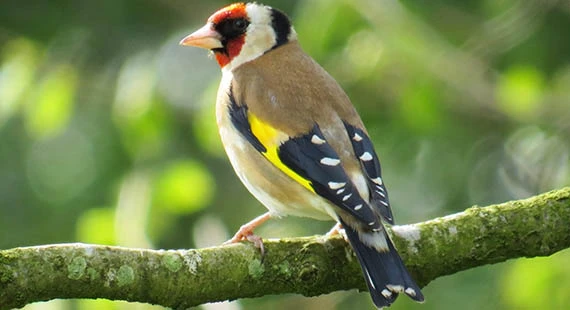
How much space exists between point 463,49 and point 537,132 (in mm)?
783

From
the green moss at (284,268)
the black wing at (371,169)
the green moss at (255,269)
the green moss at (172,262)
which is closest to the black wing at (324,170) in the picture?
the black wing at (371,169)

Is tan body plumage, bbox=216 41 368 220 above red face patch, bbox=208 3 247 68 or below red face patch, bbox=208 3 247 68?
below

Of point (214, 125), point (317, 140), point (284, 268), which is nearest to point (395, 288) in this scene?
point (284, 268)

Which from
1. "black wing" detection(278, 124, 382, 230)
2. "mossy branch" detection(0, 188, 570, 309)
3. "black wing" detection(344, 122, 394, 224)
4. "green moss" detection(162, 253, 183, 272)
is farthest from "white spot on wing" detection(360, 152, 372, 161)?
"green moss" detection(162, 253, 183, 272)

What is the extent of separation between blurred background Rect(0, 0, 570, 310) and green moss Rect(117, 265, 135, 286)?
150 cm

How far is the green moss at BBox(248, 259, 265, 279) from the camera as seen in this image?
14.6 ft

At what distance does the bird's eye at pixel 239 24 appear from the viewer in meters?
6.30

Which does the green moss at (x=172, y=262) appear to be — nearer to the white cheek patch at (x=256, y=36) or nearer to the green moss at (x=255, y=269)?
the green moss at (x=255, y=269)

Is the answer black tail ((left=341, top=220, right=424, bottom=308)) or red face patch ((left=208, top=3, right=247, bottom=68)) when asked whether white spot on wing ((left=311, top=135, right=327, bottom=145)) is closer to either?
black tail ((left=341, top=220, right=424, bottom=308))

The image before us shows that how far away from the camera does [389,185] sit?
925cm

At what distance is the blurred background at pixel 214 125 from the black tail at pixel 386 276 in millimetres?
1579

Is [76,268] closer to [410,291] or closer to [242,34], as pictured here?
[410,291]

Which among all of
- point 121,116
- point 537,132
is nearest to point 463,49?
point 537,132

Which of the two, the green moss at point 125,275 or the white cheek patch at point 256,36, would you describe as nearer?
the green moss at point 125,275
